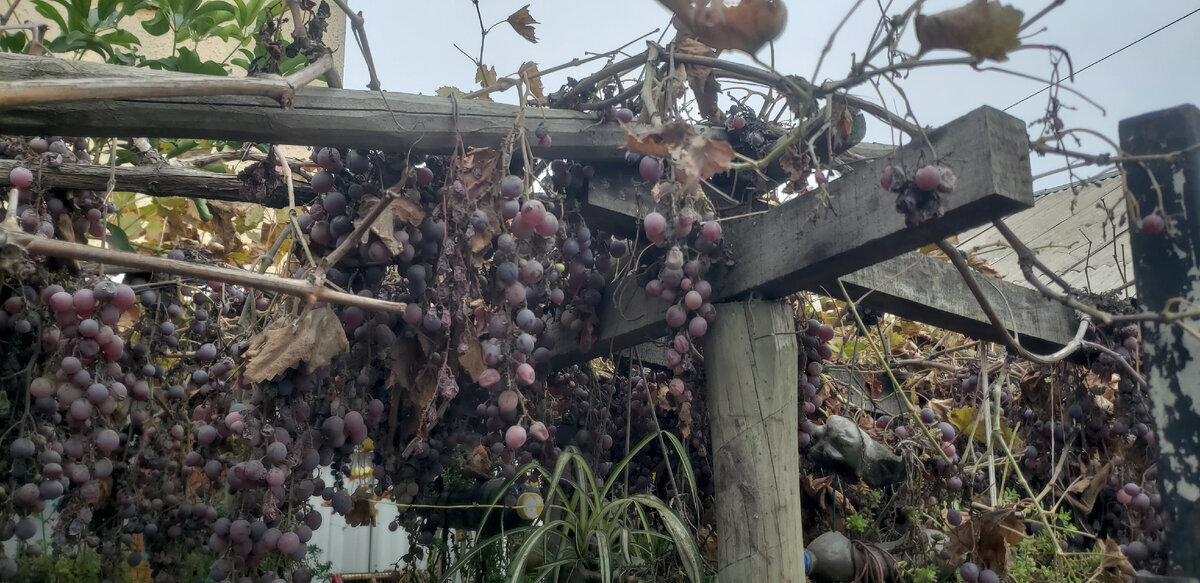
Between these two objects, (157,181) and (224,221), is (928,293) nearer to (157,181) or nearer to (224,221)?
(157,181)

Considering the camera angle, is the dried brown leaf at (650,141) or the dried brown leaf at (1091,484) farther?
the dried brown leaf at (1091,484)

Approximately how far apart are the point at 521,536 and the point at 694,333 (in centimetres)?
85

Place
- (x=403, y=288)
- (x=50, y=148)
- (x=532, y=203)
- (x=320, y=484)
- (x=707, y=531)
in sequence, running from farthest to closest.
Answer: (x=707, y=531) → (x=50, y=148) → (x=403, y=288) → (x=320, y=484) → (x=532, y=203)

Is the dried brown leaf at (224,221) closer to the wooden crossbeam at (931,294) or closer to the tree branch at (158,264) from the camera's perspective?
the tree branch at (158,264)

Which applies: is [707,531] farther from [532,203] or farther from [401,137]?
[401,137]

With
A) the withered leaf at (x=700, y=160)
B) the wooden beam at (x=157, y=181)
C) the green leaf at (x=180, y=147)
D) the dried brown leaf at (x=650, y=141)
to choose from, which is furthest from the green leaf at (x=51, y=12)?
the withered leaf at (x=700, y=160)

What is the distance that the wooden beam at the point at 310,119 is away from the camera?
1610mm

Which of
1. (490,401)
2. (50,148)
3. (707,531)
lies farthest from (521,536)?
(50,148)

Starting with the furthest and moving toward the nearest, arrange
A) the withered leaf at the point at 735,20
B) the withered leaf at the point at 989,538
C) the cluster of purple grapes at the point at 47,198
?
the withered leaf at the point at 989,538 → the cluster of purple grapes at the point at 47,198 → the withered leaf at the point at 735,20

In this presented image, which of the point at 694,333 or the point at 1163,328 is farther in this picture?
the point at 694,333

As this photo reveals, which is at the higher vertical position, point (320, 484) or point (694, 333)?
point (694, 333)

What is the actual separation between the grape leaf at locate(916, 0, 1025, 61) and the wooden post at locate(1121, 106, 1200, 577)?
48 cm

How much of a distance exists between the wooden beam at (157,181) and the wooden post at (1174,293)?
1.93m

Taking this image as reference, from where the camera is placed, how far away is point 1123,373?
107 inches
